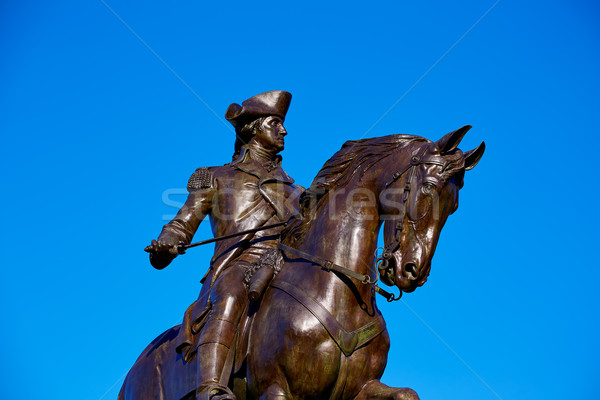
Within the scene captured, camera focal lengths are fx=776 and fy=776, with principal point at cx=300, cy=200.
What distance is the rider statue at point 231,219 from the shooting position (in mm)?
8930

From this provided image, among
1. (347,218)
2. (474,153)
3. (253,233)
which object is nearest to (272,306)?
(347,218)

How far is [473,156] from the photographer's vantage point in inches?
333

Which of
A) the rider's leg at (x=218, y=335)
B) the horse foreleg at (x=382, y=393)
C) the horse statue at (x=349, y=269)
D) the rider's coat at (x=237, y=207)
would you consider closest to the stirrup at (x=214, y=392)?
the rider's leg at (x=218, y=335)

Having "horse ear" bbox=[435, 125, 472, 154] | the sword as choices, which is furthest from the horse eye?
the sword

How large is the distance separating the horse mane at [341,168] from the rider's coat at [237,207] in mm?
1205

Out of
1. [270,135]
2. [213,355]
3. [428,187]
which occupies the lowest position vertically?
[213,355]

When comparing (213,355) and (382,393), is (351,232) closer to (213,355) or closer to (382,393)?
(382,393)

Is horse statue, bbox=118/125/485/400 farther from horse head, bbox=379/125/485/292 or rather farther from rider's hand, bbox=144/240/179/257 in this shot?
rider's hand, bbox=144/240/179/257

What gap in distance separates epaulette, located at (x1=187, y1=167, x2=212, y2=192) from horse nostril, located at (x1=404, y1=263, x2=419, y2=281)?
4038mm

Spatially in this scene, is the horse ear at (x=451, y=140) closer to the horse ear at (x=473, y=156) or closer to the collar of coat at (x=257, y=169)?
the horse ear at (x=473, y=156)

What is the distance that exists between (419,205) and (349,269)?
1051mm

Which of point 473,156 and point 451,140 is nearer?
point 451,140

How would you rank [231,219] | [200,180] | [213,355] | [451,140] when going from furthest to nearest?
1. [200,180]
2. [231,219]
3. [213,355]
4. [451,140]

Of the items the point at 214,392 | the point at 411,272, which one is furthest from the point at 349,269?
the point at 214,392
